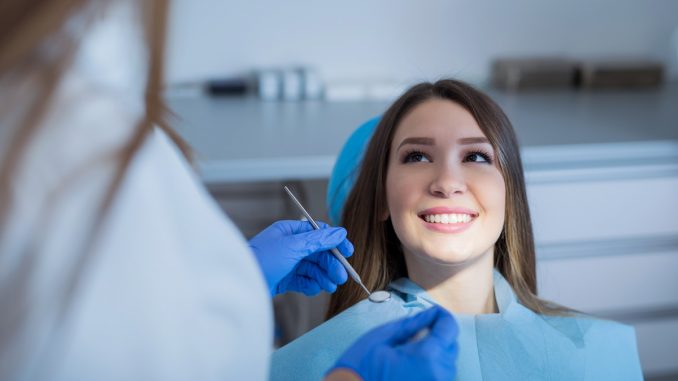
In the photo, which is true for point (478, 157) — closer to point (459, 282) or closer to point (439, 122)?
point (439, 122)

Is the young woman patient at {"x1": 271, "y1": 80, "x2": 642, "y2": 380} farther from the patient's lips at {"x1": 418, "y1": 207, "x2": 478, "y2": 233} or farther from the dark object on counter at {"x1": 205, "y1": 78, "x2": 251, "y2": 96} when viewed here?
the dark object on counter at {"x1": 205, "y1": 78, "x2": 251, "y2": 96}

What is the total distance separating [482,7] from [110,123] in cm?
203

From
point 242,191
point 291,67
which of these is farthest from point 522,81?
point 242,191

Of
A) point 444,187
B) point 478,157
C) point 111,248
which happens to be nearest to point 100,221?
point 111,248

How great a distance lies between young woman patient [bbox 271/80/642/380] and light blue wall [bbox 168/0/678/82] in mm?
1135

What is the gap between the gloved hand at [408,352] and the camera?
0.82 meters

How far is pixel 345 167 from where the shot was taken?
1.53 m

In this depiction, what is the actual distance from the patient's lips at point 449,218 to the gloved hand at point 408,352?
0.27 metres

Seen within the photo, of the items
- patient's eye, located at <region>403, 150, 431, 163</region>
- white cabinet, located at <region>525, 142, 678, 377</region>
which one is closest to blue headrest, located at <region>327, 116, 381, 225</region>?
patient's eye, located at <region>403, 150, 431, 163</region>

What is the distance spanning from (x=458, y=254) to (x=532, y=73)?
1476 mm

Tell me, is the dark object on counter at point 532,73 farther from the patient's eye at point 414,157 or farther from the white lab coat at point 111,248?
the white lab coat at point 111,248

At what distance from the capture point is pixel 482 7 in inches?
98.7

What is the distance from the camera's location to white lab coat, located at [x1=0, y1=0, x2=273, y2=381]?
63 cm

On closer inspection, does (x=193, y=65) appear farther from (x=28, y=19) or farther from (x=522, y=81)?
(x=28, y=19)
